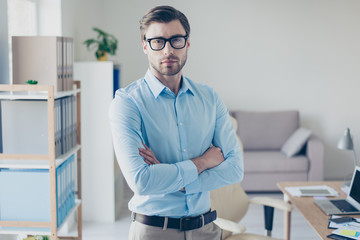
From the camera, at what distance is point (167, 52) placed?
161 cm

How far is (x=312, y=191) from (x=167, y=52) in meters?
1.87

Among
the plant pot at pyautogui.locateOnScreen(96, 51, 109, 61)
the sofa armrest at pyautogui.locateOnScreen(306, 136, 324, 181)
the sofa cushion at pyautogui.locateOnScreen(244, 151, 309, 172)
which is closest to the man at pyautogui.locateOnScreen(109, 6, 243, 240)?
the plant pot at pyautogui.locateOnScreen(96, 51, 109, 61)

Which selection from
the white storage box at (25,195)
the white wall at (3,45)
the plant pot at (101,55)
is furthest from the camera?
the plant pot at (101,55)

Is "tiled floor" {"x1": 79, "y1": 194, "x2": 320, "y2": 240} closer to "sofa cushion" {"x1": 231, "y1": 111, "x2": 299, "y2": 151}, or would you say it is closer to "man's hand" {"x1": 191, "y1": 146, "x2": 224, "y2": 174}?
"sofa cushion" {"x1": 231, "y1": 111, "x2": 299, "y2": 151}

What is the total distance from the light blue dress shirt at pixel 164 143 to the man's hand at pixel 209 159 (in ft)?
0.08

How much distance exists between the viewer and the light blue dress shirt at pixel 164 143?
1.61 meters

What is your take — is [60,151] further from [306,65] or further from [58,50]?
[306,65]

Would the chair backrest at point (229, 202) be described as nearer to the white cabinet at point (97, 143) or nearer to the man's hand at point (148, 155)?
the man's hand at point (148, 155)

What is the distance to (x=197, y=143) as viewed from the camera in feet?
5.69

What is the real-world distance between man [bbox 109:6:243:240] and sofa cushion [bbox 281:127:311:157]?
3.74m

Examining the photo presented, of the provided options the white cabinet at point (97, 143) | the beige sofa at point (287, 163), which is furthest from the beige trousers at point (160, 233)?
the beige sofa at point (287, 163)

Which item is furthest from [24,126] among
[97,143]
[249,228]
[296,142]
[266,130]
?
[266,130]

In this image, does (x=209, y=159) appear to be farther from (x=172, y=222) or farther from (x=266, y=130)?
(x=266, y=130)

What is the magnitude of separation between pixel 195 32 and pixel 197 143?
459 cm
